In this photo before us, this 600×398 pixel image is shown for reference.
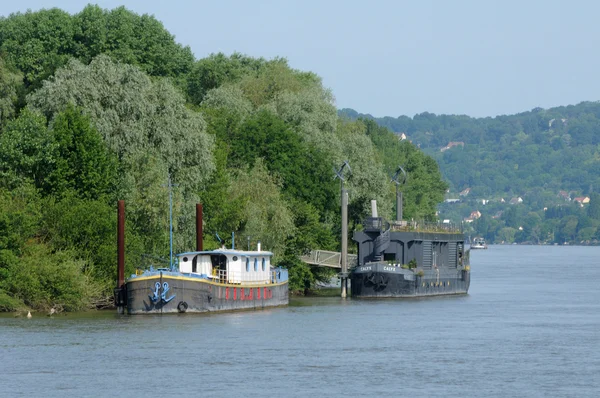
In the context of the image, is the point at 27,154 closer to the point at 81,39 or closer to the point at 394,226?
the point at 394,226

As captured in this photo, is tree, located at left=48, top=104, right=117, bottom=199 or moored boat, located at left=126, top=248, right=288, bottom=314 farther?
tree, located at left=48, top=104, right=117, bottom=199

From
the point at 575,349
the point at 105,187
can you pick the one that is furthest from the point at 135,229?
the point at 575,349

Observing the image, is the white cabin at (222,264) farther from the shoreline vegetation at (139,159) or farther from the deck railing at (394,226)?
the deck railing at (394,226)

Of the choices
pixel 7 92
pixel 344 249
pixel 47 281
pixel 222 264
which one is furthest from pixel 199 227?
pixel 7 92

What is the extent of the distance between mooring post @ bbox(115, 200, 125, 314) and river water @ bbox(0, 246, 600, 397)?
1.30m

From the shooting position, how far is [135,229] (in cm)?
7569

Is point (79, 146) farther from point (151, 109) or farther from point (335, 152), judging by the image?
point (335, 152)

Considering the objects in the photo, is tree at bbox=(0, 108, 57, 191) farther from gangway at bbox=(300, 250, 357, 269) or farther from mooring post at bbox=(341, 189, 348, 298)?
gangway at bbox=(300, 250, 357, 269)

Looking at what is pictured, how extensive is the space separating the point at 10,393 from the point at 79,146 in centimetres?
3171

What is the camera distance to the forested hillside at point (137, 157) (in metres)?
71.1

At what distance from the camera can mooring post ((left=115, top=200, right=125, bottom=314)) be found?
222 feet

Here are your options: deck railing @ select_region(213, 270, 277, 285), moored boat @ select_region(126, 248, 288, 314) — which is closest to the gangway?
moored boat @ select_region(126, 248, 288, 314)

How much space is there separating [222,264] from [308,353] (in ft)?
63.8

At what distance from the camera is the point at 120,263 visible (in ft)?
223
